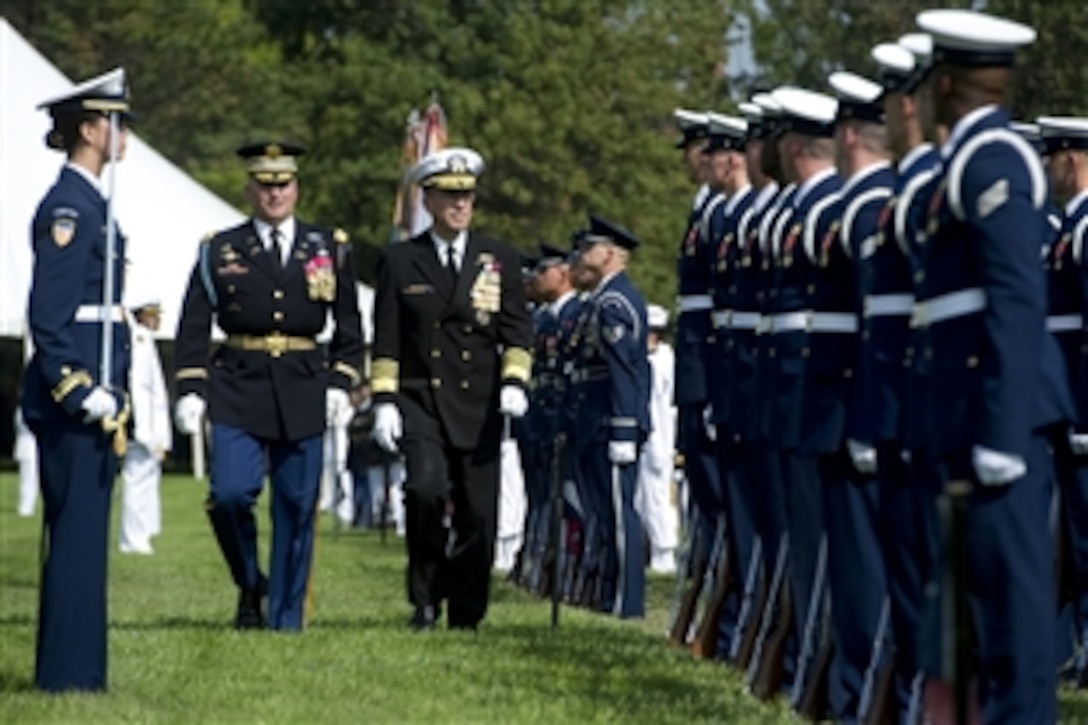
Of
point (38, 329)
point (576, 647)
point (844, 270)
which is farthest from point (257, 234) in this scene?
point (844, 270)

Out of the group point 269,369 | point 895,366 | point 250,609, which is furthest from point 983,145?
point 250,609

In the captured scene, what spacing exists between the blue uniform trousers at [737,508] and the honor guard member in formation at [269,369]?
246 cm

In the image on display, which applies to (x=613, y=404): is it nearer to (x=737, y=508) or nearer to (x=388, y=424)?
(x=388, y=424)

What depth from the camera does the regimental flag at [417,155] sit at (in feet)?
82.0

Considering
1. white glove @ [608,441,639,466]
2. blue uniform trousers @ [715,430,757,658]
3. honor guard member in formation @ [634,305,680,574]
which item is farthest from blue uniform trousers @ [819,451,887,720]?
honor guard member in formation @ [634,305,680,574]

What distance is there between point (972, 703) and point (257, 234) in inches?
306

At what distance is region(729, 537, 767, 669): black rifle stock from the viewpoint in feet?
43.1

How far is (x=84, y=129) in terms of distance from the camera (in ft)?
40.4

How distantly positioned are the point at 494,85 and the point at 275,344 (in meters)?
48.0

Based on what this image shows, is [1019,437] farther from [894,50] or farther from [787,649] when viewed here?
[787,649]

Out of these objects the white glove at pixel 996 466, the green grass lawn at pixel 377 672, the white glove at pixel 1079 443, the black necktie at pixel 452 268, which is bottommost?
the green grass lawn at pixel 377 672

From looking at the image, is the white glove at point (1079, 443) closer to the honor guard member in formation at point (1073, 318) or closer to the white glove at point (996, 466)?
the honor guard member in formation at point (1073, 318)

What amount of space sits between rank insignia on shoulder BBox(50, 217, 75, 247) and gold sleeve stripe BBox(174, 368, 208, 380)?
3764 millimetres

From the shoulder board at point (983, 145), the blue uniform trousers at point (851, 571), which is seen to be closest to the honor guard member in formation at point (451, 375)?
the blue uniform trousers at point (851, 571)
